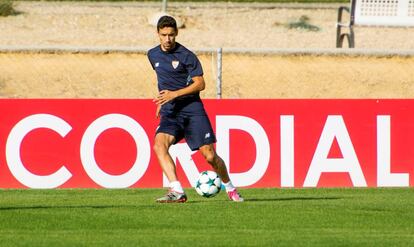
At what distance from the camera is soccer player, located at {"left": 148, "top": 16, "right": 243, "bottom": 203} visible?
1415cm

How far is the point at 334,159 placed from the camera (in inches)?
719

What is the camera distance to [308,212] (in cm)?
1322

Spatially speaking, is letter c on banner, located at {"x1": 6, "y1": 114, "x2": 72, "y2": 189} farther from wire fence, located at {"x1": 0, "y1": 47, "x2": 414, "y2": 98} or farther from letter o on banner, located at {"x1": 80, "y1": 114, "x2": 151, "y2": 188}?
wire fence, located at {"x1": 0, "y1": 47, "x2": 414, "y2": 98}

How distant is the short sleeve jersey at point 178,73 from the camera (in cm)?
1418

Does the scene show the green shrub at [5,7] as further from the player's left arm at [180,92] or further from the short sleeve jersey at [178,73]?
the player's left arm at [180,92]

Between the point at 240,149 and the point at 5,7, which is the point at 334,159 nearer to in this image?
the point at 240,149

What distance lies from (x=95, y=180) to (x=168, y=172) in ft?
13.1

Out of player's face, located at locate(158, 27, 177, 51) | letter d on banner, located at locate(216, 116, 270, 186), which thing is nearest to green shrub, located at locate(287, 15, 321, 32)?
letter d on banner, located at locate(216, 116, 270, 186)

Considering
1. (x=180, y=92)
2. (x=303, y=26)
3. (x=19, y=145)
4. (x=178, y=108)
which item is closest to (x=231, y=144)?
(x=19, y=145)

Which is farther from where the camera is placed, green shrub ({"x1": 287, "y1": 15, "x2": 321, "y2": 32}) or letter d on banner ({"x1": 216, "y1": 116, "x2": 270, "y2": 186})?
green shrub ({"x1": 287, "y1": 15, "x2": 321, "y2": 32})

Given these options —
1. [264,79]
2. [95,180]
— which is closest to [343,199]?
[95,180]

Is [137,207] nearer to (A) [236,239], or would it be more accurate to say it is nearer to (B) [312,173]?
(A) [236,239]

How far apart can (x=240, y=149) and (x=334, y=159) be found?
1307 mm

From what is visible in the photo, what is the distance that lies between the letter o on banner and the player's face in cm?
405
